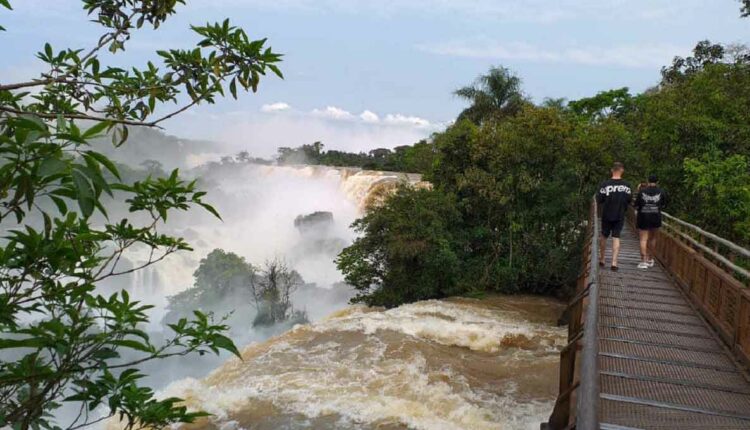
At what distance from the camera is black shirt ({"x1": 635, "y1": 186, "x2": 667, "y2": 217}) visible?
8.88 meters

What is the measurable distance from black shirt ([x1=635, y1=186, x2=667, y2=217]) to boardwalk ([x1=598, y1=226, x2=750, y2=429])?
1652 mm

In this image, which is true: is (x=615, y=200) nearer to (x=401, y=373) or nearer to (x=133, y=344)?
(x=401, y=373)

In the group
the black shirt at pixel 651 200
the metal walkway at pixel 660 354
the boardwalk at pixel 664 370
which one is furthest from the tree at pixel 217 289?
the boardwalk at pixel 664 370

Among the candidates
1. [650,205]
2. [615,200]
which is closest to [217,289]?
[650,205]

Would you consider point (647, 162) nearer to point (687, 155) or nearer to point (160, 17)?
point (687, 155)

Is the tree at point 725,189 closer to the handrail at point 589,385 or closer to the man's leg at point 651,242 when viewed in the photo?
the man's leg at point 651,242

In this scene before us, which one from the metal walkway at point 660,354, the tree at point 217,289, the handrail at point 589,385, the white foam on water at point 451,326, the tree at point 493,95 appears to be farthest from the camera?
the tree at point 217,289

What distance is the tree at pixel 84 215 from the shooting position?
1.68m

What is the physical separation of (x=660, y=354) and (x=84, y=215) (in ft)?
18.0

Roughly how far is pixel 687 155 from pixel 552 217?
5749mm

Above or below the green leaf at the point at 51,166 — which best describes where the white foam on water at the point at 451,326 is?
below

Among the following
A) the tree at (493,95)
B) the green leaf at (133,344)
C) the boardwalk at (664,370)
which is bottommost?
the boardwalk at (664,370)

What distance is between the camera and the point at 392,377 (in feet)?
39.5

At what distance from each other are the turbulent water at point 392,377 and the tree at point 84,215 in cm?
797
